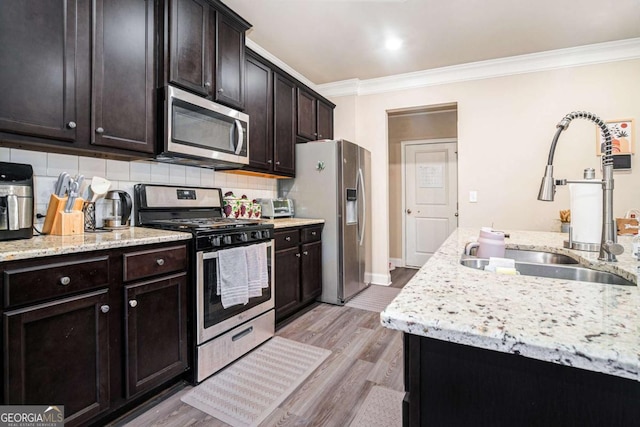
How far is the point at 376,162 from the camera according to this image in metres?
4.03

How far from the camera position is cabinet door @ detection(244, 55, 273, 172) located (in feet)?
8.93

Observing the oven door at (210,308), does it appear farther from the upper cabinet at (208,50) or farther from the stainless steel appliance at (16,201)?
the upper cabinet at (208,50)

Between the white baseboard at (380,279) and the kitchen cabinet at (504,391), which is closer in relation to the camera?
the kitchen cabinet at (504,391)

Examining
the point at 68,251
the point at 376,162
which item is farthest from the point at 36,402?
the point at 376,162

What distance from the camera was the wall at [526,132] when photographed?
9.87 feet

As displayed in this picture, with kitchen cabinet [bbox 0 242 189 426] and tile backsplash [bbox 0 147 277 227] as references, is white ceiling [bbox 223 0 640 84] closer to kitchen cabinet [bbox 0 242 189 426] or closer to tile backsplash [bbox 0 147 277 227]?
tile backsplash [bbox 0 147 277 227]

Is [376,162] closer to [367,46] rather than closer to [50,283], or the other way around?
[367,46]

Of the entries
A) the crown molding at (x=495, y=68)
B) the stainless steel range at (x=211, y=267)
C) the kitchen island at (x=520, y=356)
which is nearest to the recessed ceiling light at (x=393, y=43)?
the crown molding at (x=495, y=68)

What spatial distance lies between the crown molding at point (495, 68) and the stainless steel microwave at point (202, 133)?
199 cm

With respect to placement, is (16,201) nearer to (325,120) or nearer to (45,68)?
(45,68)

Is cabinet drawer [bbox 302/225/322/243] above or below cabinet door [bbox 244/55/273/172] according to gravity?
below

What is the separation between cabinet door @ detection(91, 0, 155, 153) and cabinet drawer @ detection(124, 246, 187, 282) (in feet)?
2.12

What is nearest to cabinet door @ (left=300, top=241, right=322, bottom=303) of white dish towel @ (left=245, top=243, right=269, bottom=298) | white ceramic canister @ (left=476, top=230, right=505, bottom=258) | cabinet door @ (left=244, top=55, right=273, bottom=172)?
white dish towel @ (left=245, top=243, right=269, bottom=298)

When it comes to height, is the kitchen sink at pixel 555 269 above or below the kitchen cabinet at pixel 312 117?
below
